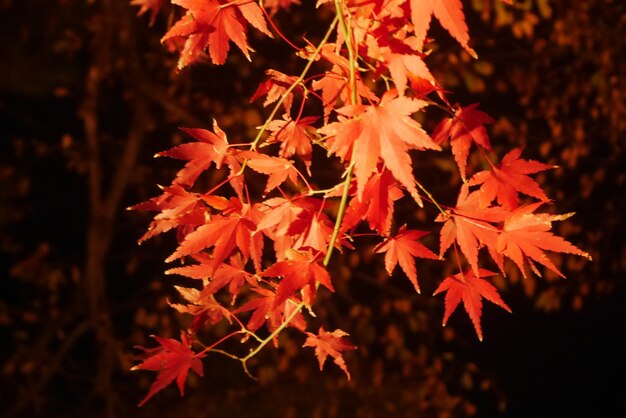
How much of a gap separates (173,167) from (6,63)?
A: 3.26ft

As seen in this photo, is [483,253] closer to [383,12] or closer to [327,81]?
[327,81]

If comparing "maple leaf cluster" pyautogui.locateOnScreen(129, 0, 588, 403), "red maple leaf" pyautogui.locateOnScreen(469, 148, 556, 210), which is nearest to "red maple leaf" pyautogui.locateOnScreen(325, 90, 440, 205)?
"maple leaf cluster" pyautogui.locateOnScreen(129, 0, 588, 403)

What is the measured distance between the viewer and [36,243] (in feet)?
12.5

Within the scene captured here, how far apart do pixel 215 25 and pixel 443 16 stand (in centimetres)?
41

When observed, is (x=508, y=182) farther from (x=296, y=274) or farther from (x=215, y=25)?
(x=215, y=25)

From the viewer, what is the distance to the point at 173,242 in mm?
3943

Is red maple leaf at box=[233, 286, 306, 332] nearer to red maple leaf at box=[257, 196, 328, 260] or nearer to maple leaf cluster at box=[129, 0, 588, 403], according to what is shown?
maple leaf cluster at box=[129, 0, 588, 403]

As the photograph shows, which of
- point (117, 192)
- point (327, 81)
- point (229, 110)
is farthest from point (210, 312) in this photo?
point (229, 110)

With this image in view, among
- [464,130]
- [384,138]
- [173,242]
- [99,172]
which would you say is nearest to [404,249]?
[464,130]

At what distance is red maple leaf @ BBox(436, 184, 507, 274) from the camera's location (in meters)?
1.18

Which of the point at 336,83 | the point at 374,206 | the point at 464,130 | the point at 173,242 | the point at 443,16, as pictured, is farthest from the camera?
the point at 173,242

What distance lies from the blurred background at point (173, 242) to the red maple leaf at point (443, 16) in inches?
100

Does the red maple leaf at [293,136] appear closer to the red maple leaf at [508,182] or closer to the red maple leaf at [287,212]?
the red maple leaf at [287,212]

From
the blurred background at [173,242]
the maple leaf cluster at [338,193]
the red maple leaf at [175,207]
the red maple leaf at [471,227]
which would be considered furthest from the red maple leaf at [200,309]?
the blurred background at [173,242]
